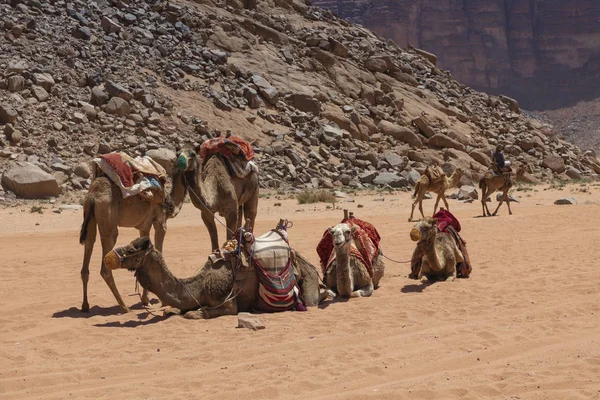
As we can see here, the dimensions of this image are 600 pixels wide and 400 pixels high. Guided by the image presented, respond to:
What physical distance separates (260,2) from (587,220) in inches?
1237

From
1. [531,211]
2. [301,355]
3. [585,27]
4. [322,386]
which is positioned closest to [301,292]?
[301,355]

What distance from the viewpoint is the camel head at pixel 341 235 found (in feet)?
34.3

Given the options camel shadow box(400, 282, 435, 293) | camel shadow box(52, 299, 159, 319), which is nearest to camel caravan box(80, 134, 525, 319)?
camel shadow box(52, 299, 159, 319)

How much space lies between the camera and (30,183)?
2420 cm

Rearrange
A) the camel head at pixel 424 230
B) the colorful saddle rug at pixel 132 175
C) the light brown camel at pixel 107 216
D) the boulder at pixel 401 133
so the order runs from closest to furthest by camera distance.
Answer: the light brown camel at pixel 107 216, the colorful saddle rug at pixel 132 175, the camel head at pixel 424 230, the boulder at pixel 401 133

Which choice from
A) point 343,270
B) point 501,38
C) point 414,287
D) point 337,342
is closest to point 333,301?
point 343,270

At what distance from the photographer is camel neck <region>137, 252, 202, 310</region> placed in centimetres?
940

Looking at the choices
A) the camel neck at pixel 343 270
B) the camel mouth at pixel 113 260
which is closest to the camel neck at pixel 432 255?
the camel neck at pixel 343 270

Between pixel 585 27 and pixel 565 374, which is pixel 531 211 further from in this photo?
pixel 585 27

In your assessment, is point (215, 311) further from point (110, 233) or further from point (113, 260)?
point (110, 233)

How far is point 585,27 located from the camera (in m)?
108

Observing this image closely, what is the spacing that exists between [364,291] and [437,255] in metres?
1.50

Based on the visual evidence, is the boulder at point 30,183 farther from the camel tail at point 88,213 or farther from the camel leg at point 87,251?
the camel tail at point 88,213

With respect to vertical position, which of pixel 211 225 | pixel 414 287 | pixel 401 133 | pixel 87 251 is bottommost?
pixel 414 287
